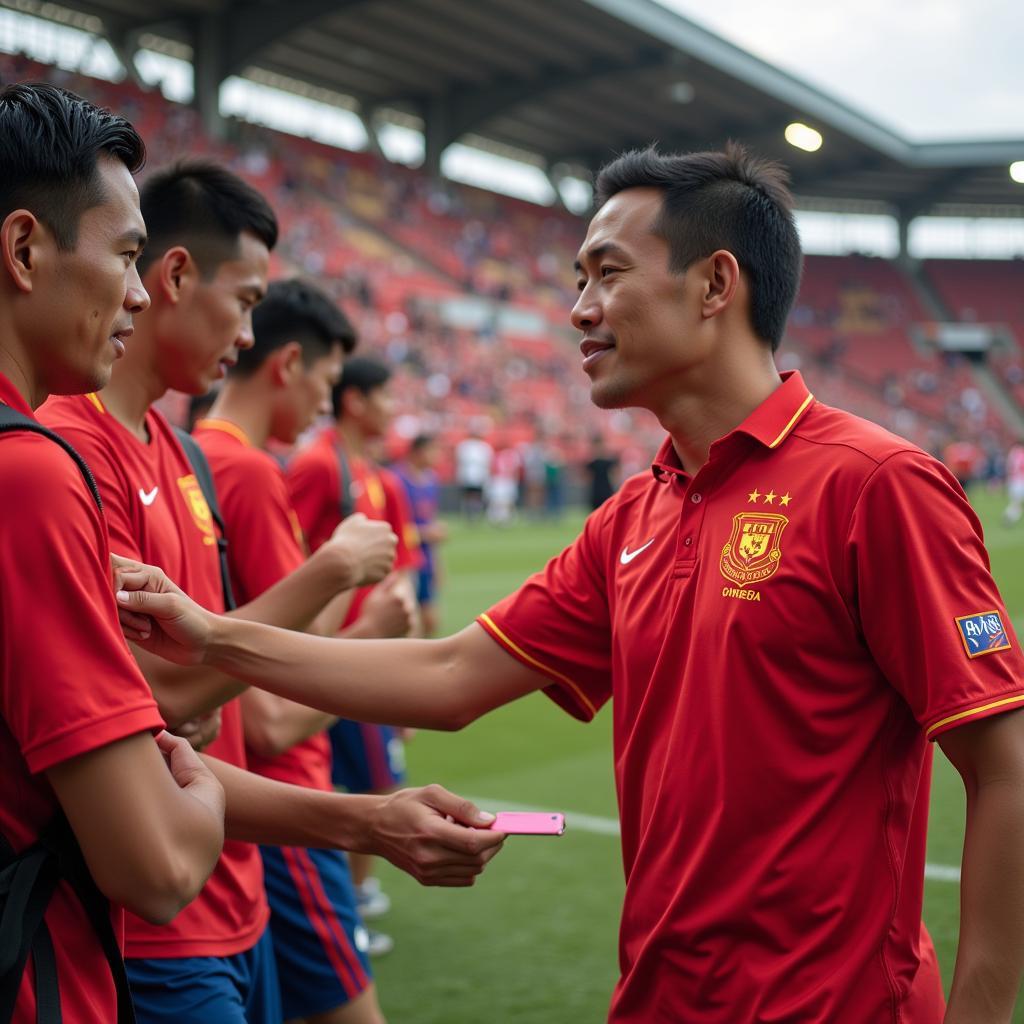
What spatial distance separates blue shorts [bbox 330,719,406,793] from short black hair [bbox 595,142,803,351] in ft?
11.0

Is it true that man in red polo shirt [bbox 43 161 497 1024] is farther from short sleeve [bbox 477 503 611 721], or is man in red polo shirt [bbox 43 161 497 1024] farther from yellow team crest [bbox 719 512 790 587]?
yellow team crest [bbox 719 512 790 587]

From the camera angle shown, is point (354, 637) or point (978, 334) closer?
point (354, 637)

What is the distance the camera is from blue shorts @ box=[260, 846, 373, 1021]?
3.36 meters

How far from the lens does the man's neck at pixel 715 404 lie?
2473 millimetres

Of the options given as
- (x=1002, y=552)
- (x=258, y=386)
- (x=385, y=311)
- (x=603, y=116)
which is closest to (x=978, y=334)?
(x=603, y=116)

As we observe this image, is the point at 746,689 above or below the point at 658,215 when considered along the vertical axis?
below

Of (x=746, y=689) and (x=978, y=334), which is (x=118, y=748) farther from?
(x=978, y=334)

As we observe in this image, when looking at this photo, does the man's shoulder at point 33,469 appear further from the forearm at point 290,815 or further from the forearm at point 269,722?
the forearm at point 269,722

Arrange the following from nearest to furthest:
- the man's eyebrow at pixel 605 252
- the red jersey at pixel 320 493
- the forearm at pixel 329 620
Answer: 1. the man's eyebrow at pixel 605 252
2. the forearm at pixel 329 620
3. the red jersey at pixel 320 493

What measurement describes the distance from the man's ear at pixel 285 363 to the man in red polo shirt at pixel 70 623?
2.47 m

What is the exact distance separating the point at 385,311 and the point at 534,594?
102ft

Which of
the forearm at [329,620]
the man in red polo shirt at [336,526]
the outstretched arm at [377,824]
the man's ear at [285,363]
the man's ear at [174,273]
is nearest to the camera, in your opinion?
the outstretched arm at [377,824]

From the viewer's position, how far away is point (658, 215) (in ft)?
8.22

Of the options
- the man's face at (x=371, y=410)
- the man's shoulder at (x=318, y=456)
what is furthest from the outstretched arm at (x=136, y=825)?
the man's face at (x=371, y=410)
